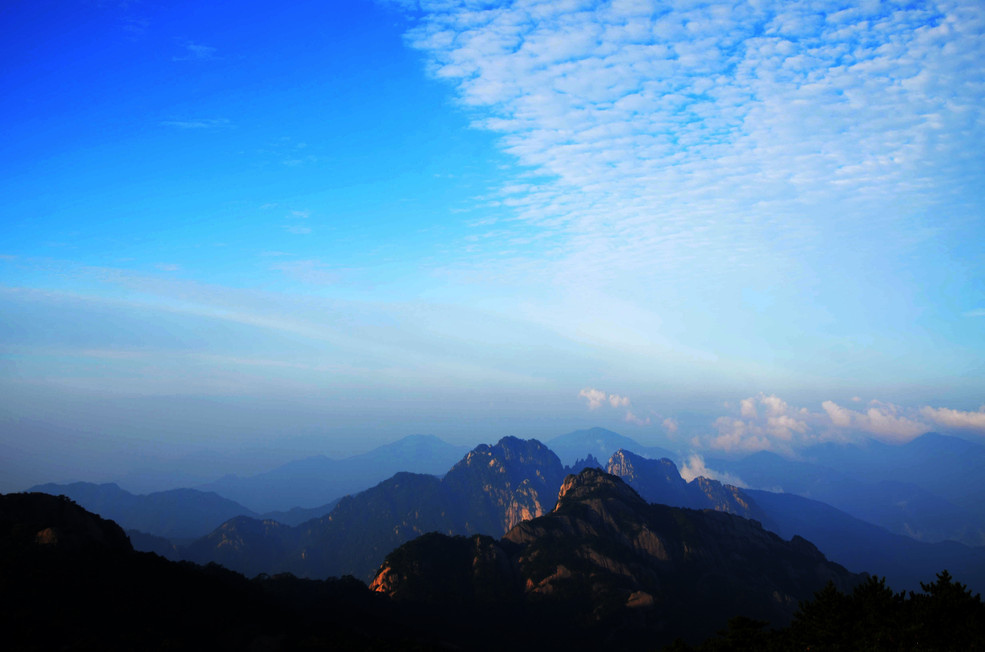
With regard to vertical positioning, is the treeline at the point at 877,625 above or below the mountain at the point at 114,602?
above

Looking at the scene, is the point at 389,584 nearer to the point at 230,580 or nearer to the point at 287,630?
the point at 230,580

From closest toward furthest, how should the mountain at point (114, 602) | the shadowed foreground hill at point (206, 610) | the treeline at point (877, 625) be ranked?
the treeline at point (877, 625)
the shadowed foreground hill at point (206, 610)
the mountain at point (114, 602)

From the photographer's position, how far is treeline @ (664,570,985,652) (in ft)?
230

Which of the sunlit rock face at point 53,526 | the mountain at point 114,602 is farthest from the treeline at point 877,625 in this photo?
the sunlit rock face at point 53,526

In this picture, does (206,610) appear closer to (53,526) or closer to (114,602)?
(114,602)

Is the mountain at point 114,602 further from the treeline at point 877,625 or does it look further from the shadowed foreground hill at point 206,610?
the treeline at point 877,625

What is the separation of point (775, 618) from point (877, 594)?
5704 inches

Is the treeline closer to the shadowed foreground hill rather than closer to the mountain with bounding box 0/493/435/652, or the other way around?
the shadowed foreground hill

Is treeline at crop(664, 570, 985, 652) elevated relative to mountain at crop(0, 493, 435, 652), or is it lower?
elevated

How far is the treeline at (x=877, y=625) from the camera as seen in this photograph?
7025 centimetres

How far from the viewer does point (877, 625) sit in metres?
77.0

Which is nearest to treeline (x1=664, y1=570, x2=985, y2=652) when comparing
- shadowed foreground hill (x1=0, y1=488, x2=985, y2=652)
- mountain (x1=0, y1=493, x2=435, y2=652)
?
shadowed foreground hill (x1=0, y1=488, x2=985, y2=652)

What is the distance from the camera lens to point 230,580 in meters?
127

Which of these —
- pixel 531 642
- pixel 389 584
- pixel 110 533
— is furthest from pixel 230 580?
pixel 531 642
